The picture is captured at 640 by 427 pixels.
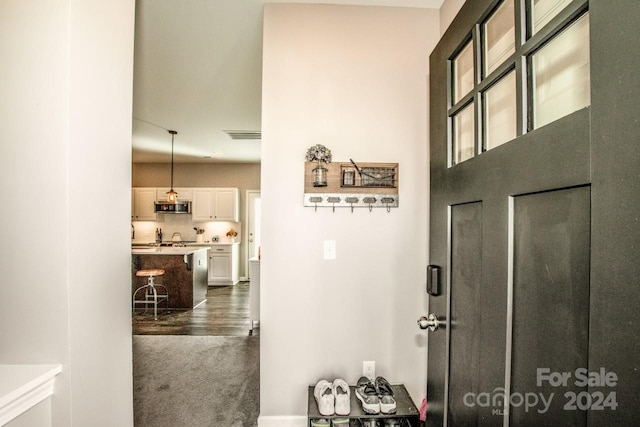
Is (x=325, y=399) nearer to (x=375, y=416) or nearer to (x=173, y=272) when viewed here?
(x=375, y=416)

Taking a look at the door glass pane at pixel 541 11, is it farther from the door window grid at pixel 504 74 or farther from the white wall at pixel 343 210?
the white wall at pixel 343 210

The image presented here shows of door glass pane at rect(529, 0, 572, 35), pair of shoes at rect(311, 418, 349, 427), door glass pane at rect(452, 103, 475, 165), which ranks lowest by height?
pair of shoes at rect(311, 418, 349, 427)

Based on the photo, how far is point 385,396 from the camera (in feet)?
5.78

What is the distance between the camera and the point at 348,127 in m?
2.02

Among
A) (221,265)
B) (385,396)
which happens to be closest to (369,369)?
(385,396)

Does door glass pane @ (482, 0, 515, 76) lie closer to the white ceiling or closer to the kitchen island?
the white ceiling

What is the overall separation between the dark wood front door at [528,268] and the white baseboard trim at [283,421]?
1.07m

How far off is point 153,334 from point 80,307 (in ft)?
10.9

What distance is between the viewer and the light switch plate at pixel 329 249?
6.60 ft

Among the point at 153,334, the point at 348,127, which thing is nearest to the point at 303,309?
the point at 348,127

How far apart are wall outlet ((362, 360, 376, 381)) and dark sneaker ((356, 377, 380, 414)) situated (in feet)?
0.33

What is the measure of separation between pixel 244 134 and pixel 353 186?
3.61 m

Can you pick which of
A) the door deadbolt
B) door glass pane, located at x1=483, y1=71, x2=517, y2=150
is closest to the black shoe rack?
the door deadbolt

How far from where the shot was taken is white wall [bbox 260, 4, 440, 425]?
6.54 feet
